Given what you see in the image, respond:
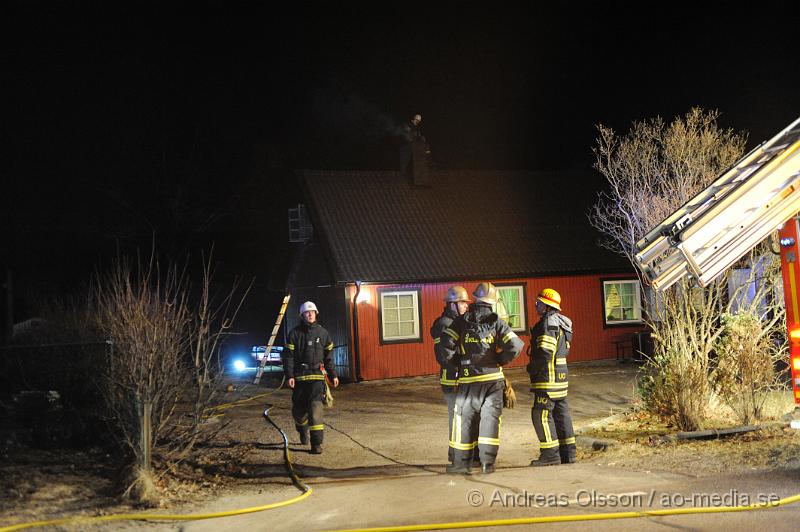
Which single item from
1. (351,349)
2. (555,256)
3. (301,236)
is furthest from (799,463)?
(301,236)

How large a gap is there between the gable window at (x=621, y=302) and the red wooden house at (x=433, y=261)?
4 centimetres

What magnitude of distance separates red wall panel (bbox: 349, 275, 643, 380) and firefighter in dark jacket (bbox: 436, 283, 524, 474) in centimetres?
1161

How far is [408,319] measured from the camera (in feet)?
66.6

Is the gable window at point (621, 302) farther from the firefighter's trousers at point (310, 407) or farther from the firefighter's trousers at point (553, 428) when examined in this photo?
the firefighter's trousers at point (553, 428)

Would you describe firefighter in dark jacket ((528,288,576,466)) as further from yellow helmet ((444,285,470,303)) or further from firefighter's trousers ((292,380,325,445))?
firefighter's trousers ((292,380,325,445))

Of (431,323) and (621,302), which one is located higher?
(621,302)

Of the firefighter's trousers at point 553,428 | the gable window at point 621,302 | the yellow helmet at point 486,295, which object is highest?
the gable window at point 621,302

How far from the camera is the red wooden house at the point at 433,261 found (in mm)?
19859

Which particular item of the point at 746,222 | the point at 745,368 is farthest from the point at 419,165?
the point at 746,222

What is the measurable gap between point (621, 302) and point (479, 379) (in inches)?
631

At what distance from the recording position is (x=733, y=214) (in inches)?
291

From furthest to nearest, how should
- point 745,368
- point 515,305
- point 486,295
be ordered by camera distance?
1. point 515,305
2. point 745,368
3. point 486,295

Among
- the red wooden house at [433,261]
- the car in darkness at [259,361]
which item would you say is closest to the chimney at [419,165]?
the red wooden house at [433,261]

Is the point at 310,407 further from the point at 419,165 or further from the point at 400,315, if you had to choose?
the point at 419,165
